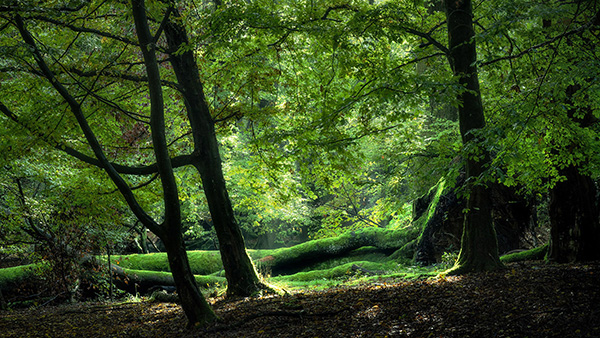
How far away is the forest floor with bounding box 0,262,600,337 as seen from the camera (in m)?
3.89

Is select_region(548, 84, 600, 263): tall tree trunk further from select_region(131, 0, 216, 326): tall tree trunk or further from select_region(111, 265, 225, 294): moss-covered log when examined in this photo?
select_region(111, 265, 225, 294): moss-covered log

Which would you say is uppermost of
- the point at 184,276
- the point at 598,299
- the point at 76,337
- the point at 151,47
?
the point at 151,47

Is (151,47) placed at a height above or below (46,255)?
above

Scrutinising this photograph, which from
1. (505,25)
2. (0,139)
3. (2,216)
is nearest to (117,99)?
(0,139)

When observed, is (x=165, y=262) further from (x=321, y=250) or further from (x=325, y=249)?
(x=325, y=249)

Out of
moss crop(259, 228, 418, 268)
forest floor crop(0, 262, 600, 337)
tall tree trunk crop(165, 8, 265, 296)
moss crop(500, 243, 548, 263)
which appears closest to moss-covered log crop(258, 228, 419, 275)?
moss crop(259, 228, 418, 268)

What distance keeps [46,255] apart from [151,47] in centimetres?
707

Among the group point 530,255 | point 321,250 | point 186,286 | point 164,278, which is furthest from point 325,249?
point 186,286

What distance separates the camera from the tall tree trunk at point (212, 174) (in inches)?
308

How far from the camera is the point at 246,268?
7883mm

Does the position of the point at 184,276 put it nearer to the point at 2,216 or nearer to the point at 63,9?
the point at 63,9

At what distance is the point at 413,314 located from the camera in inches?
188

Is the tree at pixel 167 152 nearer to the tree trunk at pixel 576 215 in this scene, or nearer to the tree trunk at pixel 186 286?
the tree trunk at pixel 186 286

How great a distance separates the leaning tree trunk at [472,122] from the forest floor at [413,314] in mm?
426
